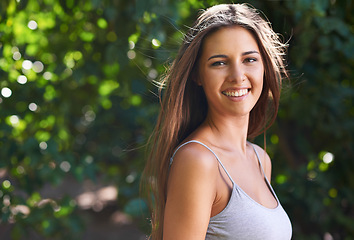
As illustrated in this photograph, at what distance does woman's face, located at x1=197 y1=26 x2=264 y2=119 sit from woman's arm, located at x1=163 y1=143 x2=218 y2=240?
22cm

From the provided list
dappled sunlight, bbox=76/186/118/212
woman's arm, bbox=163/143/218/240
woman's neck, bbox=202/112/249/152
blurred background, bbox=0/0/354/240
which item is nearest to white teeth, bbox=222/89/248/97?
woman's neck, bbox=202/112/249/152

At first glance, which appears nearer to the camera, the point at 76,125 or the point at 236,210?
the point at 236,210

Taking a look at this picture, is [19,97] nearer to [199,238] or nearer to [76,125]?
[76,125]

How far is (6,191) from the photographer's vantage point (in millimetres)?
2455

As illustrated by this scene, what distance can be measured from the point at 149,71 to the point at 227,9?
5.36 feet

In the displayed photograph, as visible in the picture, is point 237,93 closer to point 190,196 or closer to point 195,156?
point 195,156

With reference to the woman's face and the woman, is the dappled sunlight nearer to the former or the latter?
the woman

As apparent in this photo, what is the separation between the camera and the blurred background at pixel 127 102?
2432 mm

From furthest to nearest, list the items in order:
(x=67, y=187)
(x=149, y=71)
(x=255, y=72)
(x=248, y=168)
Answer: (x=67, y=187), (x=149, y=71), (x=248, y=168), (x=255, y=72)

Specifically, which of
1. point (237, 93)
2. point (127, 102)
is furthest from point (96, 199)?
point (237, 93)

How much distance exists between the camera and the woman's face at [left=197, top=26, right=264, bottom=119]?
1396 millimetres

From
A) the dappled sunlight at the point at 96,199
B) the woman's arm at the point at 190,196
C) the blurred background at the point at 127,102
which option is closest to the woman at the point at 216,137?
the woman's arm at the point at 190,196

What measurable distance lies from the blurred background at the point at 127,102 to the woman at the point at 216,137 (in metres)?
0.58

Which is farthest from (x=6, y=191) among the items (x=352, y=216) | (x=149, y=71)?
(x=352, y=216)
